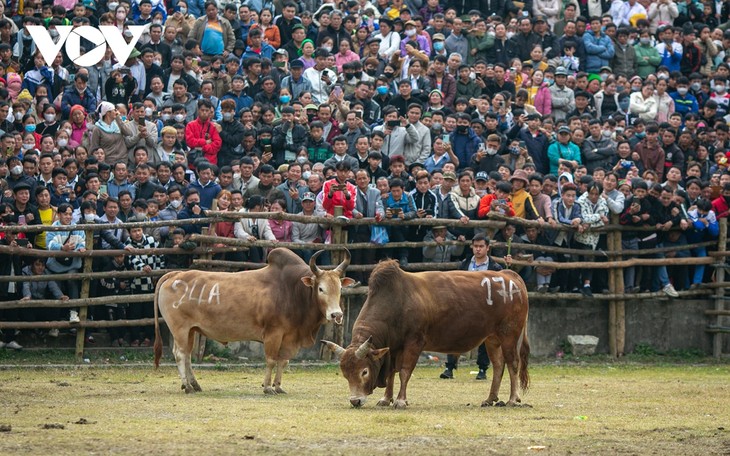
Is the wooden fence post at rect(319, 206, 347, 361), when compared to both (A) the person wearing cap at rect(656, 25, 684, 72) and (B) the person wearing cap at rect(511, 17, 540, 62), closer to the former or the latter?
(B) the person wearing cap at rect(511, 17, 540, 62)

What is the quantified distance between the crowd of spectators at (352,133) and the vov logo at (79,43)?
11 centimetres

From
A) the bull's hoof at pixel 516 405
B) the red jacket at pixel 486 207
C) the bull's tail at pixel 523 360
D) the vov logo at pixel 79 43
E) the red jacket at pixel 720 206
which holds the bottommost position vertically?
the bull's hoof at pixel 516 405

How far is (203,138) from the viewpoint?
21.2 m

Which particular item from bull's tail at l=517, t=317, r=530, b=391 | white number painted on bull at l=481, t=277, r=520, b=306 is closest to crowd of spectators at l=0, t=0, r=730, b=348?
white number painted on bull at l=481, t=277, r=520, b=306

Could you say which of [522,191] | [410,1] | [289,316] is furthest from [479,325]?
[410,1]

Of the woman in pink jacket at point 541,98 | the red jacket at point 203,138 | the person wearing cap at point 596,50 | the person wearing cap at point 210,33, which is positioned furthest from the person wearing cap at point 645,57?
the red jacket at point 203,138

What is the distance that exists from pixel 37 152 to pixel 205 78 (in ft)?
13.7

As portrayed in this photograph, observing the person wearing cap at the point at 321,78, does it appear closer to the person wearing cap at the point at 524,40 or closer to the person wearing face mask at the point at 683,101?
the person wearing cap at the point at 524,40

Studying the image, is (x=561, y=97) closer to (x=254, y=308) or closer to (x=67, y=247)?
(x=67, y=247)

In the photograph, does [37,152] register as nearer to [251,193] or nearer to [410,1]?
[251,193]

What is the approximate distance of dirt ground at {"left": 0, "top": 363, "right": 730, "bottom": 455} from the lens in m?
11.2

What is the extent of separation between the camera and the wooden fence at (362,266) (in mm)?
18625

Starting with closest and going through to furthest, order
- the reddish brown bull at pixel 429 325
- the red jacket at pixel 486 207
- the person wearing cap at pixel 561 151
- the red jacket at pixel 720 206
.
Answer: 1. the reddish brown bull at pixel 429 325
2. the red jacket at pixel 486 207
3. the red jacket at pixel 720 206
4. the person wearing cap at pixel 561 151

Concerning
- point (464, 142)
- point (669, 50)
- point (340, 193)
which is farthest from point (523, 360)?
point (669, 50)
